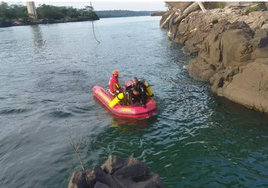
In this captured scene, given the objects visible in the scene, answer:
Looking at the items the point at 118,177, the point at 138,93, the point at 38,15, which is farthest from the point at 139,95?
the point at 38,15

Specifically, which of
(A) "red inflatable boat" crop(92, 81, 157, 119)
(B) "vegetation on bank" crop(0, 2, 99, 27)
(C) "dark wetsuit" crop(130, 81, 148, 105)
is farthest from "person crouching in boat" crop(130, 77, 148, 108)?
(B) "vegetation on bank" crop(0, 2, 99, 27)

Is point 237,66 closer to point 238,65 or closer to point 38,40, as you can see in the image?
point 238,65

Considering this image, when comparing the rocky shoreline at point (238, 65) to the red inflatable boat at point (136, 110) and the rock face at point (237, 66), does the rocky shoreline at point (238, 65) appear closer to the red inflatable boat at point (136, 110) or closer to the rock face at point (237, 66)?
the rock face at point (237, 66)

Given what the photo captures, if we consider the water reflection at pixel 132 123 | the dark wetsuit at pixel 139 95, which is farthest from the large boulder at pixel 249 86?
the dark wetsuit at pixel 139 95

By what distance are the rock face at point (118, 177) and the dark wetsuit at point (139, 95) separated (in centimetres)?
718

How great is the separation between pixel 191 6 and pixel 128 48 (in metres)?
14.1

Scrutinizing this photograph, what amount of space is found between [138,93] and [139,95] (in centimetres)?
16

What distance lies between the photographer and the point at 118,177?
623 centimetres

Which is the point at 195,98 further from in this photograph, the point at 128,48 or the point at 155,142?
the point at 128,48

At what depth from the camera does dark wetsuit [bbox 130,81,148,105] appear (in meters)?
13.5

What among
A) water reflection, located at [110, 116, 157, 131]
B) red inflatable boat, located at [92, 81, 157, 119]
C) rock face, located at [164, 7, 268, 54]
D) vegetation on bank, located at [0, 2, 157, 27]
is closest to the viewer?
water reflection, located at [110, 116, 157, 131]

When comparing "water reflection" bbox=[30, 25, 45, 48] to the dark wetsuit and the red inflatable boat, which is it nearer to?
the red inflatable boat

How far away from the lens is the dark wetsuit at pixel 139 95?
13523 millimetres

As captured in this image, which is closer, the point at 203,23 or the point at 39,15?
the point at 203,23
